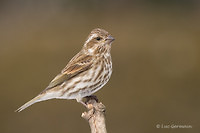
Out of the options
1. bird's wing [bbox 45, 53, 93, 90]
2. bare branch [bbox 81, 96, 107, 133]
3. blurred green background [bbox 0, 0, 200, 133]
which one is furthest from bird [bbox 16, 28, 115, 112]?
blurred green background [bbox 0, 0, 200, 133]

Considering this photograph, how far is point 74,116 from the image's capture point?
1684 cm

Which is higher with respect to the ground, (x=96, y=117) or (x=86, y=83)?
(x=86, y=83)

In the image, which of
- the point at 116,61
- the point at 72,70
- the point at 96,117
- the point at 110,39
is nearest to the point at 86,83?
the point at 72,70

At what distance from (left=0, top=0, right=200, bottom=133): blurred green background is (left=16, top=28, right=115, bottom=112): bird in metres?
5.27

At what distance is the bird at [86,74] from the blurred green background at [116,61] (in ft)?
17.3

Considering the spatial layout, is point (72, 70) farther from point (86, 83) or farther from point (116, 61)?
point (116, 61)

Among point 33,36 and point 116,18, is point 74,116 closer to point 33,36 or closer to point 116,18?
point 33,36

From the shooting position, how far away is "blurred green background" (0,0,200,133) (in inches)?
676

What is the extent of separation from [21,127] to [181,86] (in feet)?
17.3

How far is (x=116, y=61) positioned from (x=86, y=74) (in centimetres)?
848

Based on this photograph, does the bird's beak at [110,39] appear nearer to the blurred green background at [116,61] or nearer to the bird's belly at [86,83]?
the bird's belly at [86,83]

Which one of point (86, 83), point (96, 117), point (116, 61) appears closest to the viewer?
point (96, 117)

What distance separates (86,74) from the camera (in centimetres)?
Answer: 1112

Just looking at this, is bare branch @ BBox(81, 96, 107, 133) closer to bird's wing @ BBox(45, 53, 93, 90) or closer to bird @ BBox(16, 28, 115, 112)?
bird @ BBox(16, 28, 115, 112)
